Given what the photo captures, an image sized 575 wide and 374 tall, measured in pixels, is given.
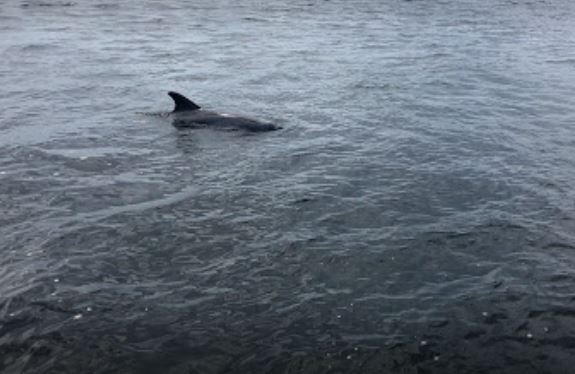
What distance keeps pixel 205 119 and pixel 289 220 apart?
7.93 m

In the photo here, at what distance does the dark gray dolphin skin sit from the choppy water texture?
530 millimetres

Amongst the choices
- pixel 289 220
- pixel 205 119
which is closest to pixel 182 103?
pixel 205 119

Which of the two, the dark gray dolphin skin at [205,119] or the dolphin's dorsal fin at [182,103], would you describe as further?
the dolphin's dorsal fin at [182,103]

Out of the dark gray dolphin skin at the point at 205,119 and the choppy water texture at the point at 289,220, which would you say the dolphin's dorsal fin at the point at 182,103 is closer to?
→ the dark gray dolphin skin at the point at 205,119

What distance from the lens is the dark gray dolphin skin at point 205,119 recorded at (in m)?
20.6

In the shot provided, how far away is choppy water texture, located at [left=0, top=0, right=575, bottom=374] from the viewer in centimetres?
1036

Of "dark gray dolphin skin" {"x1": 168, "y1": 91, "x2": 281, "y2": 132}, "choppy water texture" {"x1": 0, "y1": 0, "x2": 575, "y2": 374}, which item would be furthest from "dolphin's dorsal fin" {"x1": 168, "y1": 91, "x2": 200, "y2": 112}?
"choppy water texture" {"x1": 0, "y1": 0, "x2": 575, "y2": 374}

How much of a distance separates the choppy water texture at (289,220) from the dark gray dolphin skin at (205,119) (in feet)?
1.74

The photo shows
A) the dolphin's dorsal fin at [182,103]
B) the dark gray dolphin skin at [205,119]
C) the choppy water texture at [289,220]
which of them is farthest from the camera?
the dolphin's dorsal fin at [182,103]

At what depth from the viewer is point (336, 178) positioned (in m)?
17.0

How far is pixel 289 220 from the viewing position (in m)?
14.4

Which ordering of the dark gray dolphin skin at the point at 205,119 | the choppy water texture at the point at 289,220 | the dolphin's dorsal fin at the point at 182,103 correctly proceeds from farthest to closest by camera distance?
the dolphin's dorsal fin at the point at 182,103
the dark gray dolphin skin at the point at 205,119
the choppy water texture at the point at 289,220

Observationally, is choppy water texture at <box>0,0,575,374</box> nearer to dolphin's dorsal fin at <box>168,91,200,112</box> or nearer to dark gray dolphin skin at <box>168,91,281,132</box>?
dark gray dolphin skin at <box>168,91,281,132</box>

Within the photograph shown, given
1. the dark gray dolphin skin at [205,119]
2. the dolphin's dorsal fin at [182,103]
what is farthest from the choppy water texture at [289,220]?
the dolphin's dorsal fin at [182,103]
